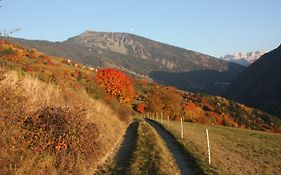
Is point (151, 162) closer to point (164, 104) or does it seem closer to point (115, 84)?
point (115, 84)

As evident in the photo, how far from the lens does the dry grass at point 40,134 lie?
1359 centimetres

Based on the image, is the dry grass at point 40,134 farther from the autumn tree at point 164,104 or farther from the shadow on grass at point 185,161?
the autumn tree at point 164,104

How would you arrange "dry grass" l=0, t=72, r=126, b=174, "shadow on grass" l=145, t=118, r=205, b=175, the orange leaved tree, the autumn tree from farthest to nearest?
the autumn tree, the orange leaved tree, "shadow on grass" l=145, t=118, r=205, b=175, "dry grass" l=0, t=72, r=126, b=174

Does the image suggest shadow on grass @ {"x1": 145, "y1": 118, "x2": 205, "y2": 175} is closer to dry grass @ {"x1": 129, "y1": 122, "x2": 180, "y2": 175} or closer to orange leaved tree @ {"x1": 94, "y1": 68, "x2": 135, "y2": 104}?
Result: dry grass @ {"x1": 129, "y1": 122, "x2": 180, "y2": 175}

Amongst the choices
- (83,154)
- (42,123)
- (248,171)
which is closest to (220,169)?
(248,171)

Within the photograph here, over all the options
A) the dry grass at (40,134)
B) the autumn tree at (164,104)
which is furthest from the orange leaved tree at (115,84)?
the dry grass at (40,134)

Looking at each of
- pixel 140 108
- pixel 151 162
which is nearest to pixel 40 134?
pixel 151 162

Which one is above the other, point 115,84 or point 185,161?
point 115,84

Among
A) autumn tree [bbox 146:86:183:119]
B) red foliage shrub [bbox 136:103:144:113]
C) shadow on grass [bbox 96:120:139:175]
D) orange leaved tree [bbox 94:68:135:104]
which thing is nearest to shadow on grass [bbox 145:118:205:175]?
shadow on grass [bbox 96:120:139:175]

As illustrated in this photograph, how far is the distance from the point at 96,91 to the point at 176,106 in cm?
6928

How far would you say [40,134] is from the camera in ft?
52.8

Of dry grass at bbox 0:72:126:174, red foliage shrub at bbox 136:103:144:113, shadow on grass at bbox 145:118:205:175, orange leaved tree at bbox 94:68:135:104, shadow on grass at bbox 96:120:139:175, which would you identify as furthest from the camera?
red foliage shrub at bbox 136:103:144:113

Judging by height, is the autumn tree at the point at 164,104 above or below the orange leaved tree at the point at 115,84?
below

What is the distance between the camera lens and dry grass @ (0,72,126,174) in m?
13.6
